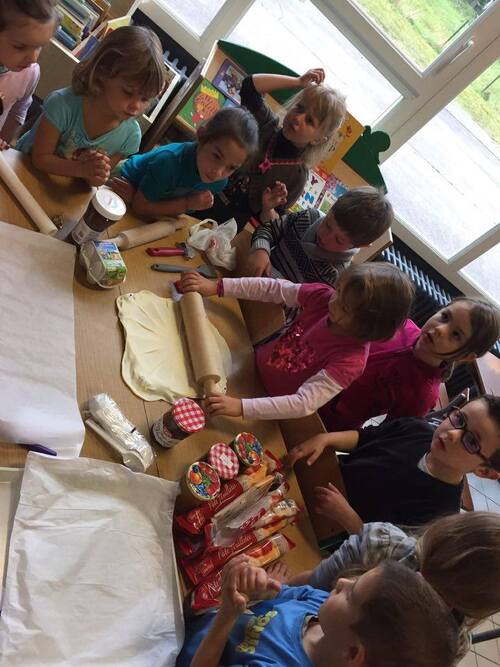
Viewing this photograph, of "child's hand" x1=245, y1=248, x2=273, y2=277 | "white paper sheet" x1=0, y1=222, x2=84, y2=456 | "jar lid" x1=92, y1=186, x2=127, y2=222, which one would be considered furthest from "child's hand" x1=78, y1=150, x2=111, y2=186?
"child's hand" x1=245, y1=248, x2=273, y2=277

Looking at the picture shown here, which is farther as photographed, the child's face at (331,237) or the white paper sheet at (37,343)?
the child's face at (331,237)

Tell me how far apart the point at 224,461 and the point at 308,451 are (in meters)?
0.34

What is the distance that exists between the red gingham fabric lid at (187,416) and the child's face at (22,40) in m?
0.91

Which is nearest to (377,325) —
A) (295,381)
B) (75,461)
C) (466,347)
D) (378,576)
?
(295,381)

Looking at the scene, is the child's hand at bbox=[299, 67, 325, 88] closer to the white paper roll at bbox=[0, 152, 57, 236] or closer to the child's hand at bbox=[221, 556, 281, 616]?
the white paper roll at bbox=[0, 152, 57, 236]

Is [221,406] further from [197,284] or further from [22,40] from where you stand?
[22,40]

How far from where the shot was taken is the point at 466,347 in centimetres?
167

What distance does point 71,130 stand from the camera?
1.38 m

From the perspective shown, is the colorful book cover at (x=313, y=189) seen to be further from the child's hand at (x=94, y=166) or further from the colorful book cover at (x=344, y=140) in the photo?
the child's hand at (x=94, y=166)

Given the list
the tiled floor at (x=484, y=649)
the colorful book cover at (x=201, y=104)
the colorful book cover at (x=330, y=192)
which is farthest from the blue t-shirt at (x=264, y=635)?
the colorful book cover at (x=330, y=192)

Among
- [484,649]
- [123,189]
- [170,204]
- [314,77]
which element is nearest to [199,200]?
[170,204]

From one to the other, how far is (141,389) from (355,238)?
96 centimetres

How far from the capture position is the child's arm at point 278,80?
2201 mm

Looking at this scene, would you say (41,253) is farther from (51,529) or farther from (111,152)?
(51,529)
